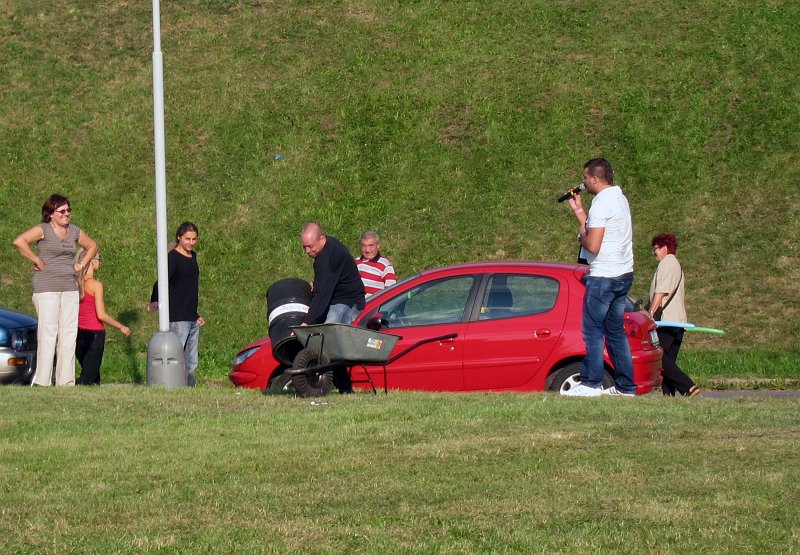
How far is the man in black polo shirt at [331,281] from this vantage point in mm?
10477

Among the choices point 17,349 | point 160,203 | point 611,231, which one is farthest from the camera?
point 17,349

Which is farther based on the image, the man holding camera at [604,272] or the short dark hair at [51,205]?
the short dark hair at [51,205]

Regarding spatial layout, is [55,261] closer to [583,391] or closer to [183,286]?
[183,286]

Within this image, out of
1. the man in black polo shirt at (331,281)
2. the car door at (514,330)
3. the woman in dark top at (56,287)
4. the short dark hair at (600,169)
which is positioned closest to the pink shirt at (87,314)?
the woman in dark top at (56,287)

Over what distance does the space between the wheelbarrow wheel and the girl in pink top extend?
3.66 m

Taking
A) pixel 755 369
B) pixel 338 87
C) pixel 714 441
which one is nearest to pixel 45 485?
pixel 714 441

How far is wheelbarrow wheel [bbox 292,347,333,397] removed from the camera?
33.4 ft

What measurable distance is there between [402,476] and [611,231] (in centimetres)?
371

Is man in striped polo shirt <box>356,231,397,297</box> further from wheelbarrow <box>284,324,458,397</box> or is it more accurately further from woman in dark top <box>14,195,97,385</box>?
wheelbarrow <box>284,324,458,397</box>

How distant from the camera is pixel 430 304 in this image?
38.5 feet

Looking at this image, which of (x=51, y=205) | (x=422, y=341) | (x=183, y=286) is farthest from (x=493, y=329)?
(x=51, y=205)

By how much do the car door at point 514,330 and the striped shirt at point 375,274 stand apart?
2413 mm

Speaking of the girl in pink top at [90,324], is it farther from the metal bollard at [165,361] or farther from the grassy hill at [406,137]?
the grassy hill at [406,137]

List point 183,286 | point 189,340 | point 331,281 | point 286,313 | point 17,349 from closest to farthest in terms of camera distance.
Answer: point 331,281
point 286,313
point 183,286
point 189,340
point 17,349
